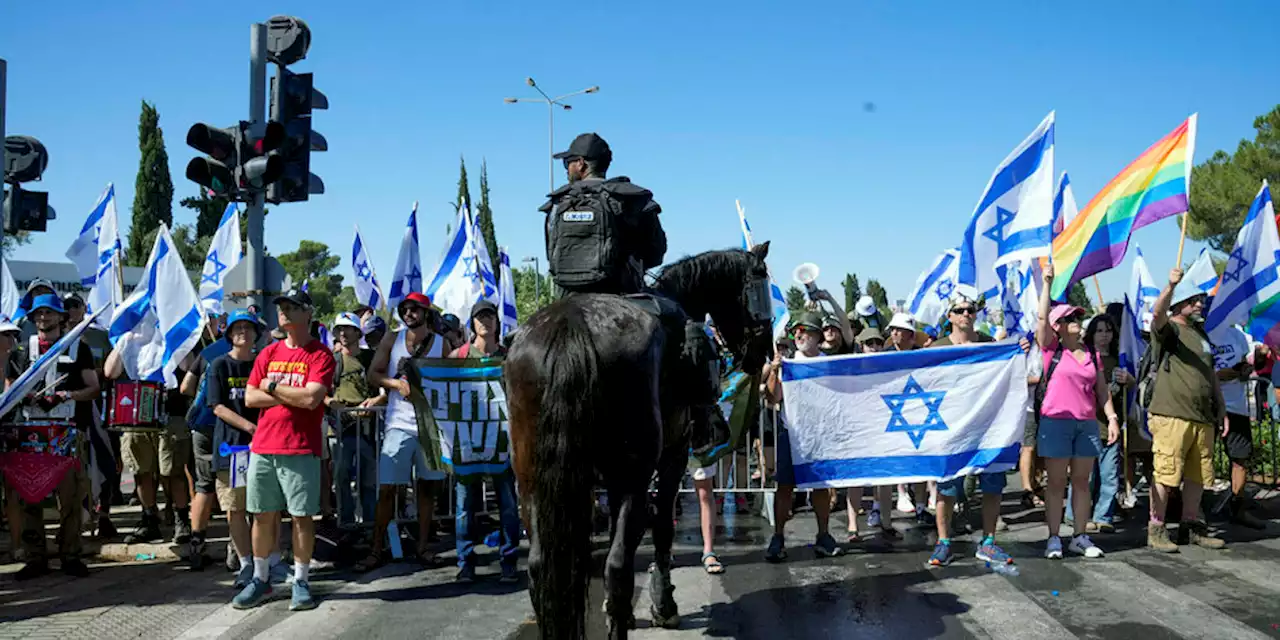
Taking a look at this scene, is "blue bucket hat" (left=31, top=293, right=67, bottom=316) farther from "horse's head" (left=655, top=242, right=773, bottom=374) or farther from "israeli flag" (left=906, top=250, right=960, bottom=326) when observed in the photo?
"israeli flag" (left=906, top=250, right=960, bottom=326)

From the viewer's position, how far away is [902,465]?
8461mm

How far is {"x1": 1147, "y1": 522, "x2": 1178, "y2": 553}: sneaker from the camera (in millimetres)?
8383

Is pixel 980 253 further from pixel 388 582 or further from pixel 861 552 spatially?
pixel 388 582

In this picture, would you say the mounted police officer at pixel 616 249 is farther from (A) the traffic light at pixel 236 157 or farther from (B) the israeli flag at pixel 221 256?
(B) the israeli flag at pixel 221 256

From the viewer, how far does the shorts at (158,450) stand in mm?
9586

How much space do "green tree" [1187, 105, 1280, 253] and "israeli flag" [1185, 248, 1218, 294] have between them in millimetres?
29266

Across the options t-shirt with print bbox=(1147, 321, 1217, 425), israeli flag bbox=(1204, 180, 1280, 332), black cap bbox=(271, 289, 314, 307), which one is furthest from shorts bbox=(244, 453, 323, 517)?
israeli flag bbox=(1204, 180, 1280, 332)

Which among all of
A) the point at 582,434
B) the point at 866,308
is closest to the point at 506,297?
the point at 866,308

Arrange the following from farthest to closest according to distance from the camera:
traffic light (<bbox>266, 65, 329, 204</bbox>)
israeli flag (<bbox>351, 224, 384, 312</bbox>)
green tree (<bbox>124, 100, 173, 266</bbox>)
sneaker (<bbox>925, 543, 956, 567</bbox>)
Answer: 1. green tree (<bbox>124, 100, 173, 266</bbox>)
2. israeli flag (<bbox>351, 224, 384, 312</bbox>)
3. traffic light (<bbox>266, 65, 329, 204</bbox>)
4. sneaker (<bbox>925, 543, 956, 567</bbox>)

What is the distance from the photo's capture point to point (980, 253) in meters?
8.94

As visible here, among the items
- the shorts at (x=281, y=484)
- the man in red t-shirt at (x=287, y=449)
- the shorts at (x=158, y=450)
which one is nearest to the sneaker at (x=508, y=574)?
the man in red t-shirt at (x=287, y=449)

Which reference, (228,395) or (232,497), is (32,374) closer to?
(228,395)

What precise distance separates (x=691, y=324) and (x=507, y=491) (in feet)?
9.87

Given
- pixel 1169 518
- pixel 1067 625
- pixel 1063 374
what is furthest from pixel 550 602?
pixel 1169 518
